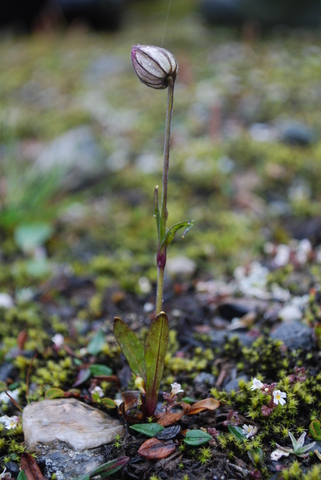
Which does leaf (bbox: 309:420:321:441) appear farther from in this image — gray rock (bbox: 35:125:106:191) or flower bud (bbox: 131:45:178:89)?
gray rock (bbox: 35:125:106:191)

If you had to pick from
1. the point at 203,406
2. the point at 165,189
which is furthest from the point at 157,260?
the point at 203,406

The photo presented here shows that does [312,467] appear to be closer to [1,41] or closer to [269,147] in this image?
[269,147]

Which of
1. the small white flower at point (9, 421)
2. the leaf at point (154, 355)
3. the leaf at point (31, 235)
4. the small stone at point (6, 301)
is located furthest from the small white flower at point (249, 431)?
the leaf at point (31, 235)

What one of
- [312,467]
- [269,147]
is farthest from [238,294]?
[269,147]

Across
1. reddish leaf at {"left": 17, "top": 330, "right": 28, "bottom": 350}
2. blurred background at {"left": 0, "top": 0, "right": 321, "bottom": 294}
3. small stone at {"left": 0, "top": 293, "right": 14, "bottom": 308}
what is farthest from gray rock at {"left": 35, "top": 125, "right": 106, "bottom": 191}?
reddish leaf at {"left": 17, "top": 330, "right": 28, "bottom": 350}

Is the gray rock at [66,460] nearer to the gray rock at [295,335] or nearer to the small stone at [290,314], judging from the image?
the gray rock at [295,335]

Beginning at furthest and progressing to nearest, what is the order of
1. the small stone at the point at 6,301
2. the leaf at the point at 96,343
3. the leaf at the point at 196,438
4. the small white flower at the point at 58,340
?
the small stone at the point at 6,301 → the small white flower at the point at 58,340 → the leaf at the point at 96,343 → the leaf at the point at 196,438

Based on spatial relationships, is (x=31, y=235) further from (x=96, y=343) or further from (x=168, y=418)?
(x=168, y=418)

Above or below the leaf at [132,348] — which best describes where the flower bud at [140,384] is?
below
